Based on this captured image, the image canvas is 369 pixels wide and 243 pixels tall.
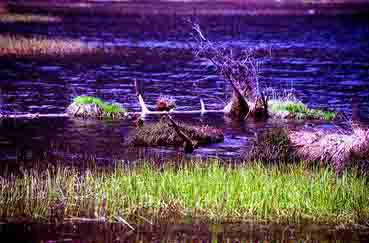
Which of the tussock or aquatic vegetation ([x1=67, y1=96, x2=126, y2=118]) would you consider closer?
the tussock

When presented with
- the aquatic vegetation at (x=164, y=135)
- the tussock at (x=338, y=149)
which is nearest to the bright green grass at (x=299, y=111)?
the aquatic vegetation at (x=164, y=135)

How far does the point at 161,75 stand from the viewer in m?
56.8

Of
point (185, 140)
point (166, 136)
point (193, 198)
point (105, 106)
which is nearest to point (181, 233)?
point (193, 198)

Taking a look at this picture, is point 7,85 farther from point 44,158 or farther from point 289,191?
point 289,191

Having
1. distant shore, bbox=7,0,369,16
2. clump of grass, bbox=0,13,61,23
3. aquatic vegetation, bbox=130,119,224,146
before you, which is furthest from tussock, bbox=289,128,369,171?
distant shore, bbox=7,0,369,16

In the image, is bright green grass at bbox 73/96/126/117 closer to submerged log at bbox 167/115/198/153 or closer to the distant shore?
submerged log at bbox 167/115/198/153

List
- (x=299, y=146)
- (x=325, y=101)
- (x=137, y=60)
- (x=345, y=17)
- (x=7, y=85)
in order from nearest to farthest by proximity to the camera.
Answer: (x=299, y=146) < (x=325, y=101) < (x=7, y=85) < (x=137, y=60) < (x=345, y=17)

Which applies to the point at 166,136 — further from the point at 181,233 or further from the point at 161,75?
the point at 161,75

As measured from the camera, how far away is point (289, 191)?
19.4m

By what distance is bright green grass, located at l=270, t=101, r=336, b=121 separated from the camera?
35.6 meters

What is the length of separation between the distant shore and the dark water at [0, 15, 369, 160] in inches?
451

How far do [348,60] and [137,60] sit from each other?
1697 cm

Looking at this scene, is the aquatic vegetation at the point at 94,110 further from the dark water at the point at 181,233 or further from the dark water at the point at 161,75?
the dark water at the point at 181,233

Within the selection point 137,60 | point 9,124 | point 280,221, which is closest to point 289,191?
point 280,221
